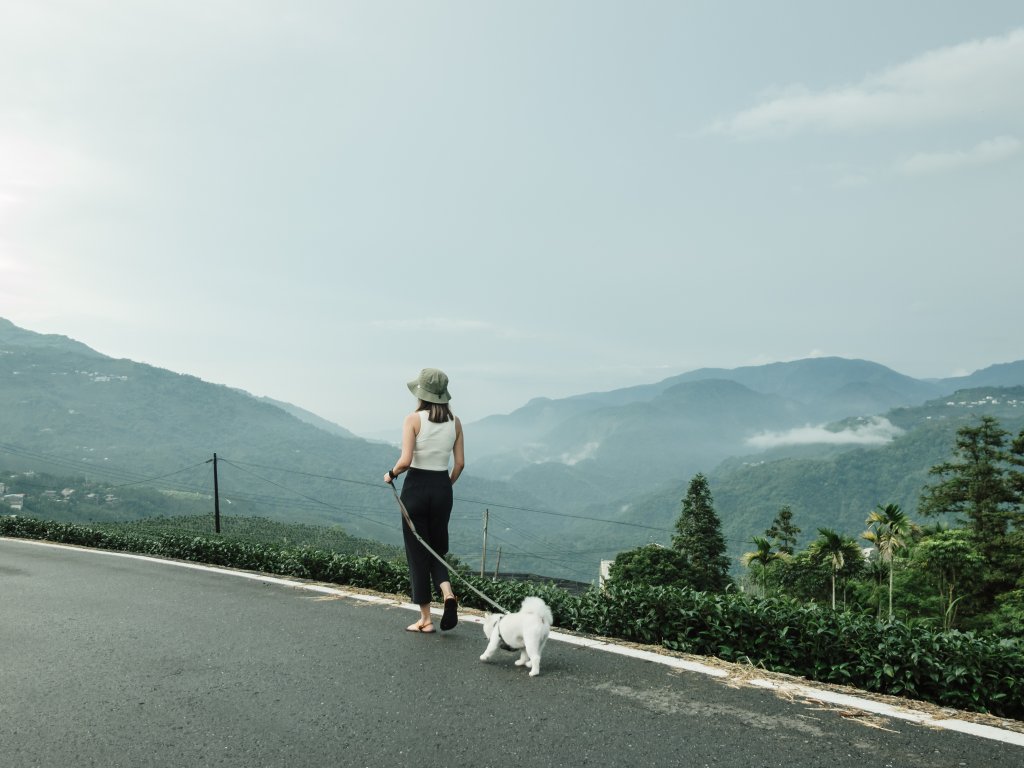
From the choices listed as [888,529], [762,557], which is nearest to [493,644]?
[888,529]

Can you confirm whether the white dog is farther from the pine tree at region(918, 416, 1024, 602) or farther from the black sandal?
the pine tree at region(918, 416, 1024, 602)

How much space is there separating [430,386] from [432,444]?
47 cm

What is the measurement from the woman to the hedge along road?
407 millimetres

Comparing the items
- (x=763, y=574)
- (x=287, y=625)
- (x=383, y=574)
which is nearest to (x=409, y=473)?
(x=287, y=625)

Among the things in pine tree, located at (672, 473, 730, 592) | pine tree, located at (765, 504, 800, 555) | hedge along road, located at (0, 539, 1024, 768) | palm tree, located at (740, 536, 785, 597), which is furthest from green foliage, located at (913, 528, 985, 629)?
hedge along road, located at (0, 539, 1024, 768)

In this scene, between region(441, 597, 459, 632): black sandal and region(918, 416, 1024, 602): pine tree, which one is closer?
region(441, 597, 459, 632): black sandal

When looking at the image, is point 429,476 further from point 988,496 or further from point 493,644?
point 988,496

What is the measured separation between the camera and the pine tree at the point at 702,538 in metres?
58.5

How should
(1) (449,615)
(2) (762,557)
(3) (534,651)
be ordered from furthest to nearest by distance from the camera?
(2) (762,557) < (1) (449,615) < (3) (534,651)

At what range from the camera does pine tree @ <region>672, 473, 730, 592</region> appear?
58.5m

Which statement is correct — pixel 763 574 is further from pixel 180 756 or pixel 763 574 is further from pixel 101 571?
pixel 180 756

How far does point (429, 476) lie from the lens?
5676 mm

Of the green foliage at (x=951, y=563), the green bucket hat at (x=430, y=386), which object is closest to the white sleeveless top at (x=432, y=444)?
the green bucket hat at (x=430, y=386)

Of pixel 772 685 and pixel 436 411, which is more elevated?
pixel 436 411
